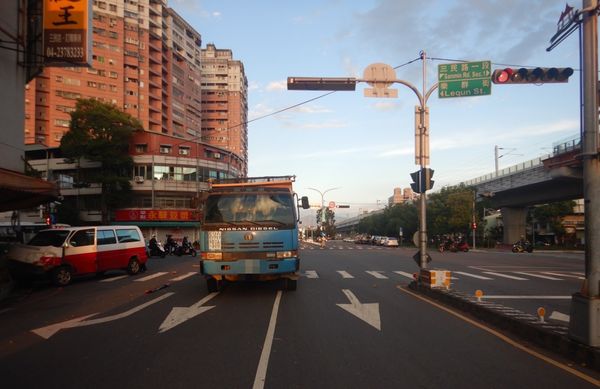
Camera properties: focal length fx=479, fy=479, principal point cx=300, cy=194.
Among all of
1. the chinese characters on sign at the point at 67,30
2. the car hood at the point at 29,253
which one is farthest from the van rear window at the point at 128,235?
the chinese characters on sign at the point at 67,30

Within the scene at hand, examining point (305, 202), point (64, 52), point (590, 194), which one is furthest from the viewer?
point (64, 52)

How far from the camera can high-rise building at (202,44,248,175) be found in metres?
118

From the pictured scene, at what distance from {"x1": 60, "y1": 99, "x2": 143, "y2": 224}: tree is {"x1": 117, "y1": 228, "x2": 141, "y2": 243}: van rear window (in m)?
45.0

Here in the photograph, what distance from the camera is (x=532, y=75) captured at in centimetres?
1205

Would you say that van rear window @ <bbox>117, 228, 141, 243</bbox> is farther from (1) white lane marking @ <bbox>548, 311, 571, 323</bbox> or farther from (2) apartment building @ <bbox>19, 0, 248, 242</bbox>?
(2) apartment building @ <bbox>19, 0, 248, 242</bbox>

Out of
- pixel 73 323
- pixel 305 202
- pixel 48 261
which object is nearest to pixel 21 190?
pixel 48 261

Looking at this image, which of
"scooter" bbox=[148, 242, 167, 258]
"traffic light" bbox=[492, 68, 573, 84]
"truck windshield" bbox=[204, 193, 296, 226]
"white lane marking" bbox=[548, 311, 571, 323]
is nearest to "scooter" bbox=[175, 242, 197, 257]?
"scooter" bbox=[148, 242, 167, 258]

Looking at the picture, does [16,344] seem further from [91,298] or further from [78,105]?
→ [78,105]

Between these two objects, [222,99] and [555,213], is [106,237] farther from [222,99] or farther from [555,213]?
[222,99]

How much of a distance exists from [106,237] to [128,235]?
A: 5.34 feet

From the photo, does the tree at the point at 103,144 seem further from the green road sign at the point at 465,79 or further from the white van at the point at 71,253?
the green road sign at the point at 465,79

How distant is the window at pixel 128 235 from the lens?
18.9 meters

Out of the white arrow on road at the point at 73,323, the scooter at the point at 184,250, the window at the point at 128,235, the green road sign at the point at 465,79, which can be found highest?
the green road sign at the point at 465,79

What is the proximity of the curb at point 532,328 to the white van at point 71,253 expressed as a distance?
1205 cm
